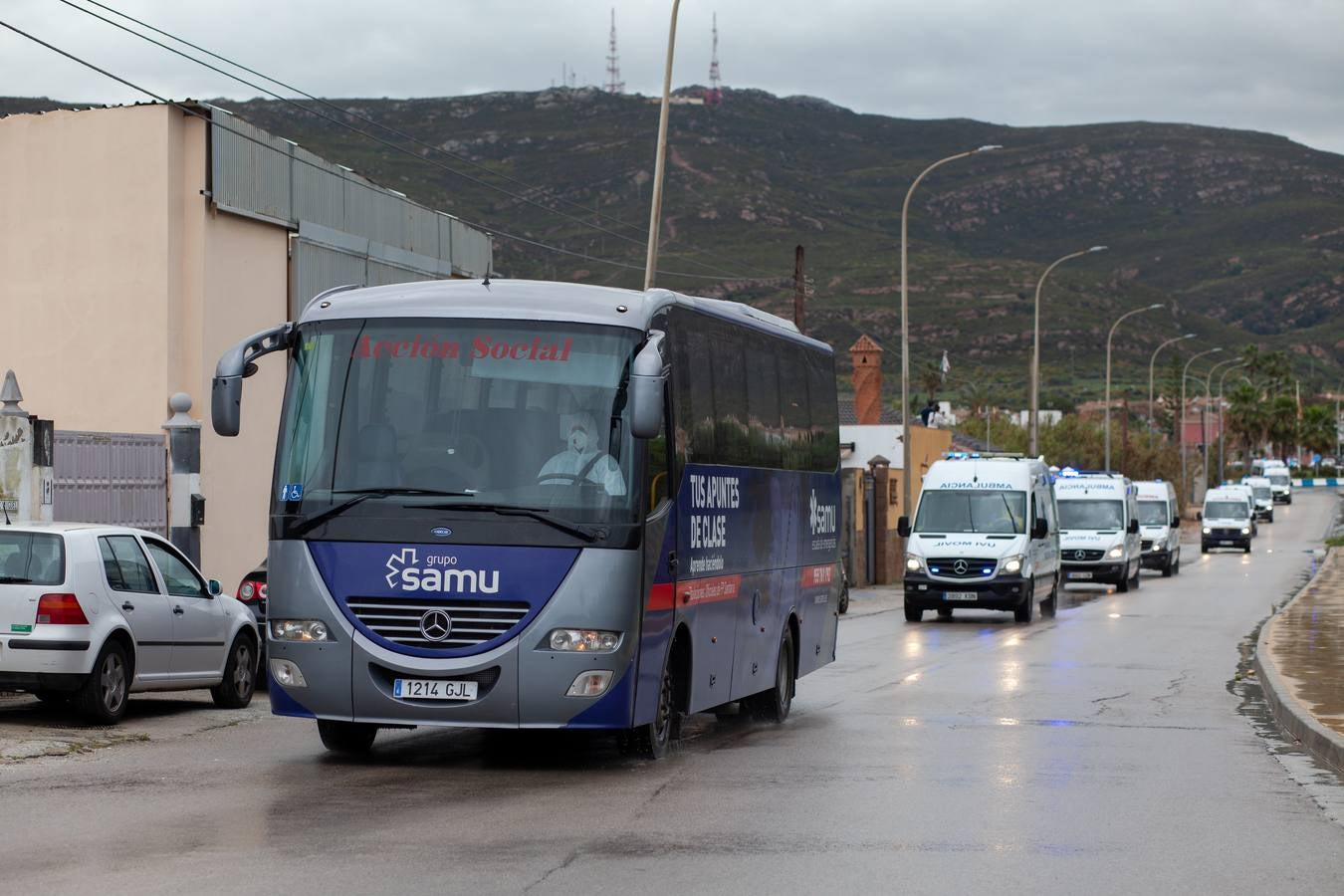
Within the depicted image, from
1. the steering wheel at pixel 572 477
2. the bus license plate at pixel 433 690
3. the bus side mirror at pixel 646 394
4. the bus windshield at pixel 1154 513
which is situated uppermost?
the bus side mirror at pixel 646 394

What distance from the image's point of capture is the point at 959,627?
30141 mm

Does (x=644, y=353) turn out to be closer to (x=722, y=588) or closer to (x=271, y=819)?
(x=722, y=588)

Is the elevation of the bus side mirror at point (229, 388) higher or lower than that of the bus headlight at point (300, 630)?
higher

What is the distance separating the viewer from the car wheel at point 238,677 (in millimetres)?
16091

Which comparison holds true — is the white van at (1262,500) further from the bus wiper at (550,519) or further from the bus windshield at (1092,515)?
the bus wiper at (550,519)

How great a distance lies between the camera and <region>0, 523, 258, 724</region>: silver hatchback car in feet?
44.2

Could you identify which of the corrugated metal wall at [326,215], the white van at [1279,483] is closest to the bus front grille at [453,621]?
the corrugated metal wall at [326,215]

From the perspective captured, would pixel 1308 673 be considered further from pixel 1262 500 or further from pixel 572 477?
pixel 1262 500

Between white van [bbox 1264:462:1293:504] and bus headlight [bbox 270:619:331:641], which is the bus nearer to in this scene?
bus headlight [bbox 270:619:331:641]

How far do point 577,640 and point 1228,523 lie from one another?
62934 millimetres

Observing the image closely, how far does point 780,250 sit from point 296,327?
13518 cm

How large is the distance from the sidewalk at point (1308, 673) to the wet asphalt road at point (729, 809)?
1.30 ft

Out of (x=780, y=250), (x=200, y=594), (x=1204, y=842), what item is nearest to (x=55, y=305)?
(x=200, y=594)

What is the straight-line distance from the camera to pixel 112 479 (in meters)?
20.7
